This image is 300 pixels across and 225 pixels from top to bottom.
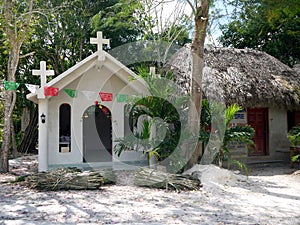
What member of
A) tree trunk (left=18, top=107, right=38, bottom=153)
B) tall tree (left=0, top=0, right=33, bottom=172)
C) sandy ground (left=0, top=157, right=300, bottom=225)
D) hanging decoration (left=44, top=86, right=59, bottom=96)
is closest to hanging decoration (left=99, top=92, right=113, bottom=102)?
hanging decoration (left=44, top=86, right=59, bottom=96)

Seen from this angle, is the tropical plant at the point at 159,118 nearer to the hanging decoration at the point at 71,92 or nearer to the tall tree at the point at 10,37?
the hanging decoration at the point at 71,92

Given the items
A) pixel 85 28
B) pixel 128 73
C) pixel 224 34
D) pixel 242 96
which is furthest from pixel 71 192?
pixel 224 34

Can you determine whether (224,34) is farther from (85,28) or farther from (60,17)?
(60,17)

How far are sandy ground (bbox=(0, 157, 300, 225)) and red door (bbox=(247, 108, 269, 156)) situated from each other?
4.25 metres

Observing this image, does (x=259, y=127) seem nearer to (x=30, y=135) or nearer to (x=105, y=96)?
(x=105, y=96)

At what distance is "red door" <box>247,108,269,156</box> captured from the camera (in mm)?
11844

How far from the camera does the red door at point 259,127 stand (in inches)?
466

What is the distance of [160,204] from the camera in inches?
219

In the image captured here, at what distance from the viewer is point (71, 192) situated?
21.1 ft

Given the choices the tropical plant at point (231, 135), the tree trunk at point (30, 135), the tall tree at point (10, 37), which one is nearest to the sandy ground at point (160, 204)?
the tropical plant at point (231, 135)

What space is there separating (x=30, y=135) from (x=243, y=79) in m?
9.99

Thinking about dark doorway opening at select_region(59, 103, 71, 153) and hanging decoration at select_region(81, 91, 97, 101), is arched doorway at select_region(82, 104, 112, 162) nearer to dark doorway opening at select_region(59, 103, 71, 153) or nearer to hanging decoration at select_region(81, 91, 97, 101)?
dark doorway opening at select_region(59, 103, 71, 153)

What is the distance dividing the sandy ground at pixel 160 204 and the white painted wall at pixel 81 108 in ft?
7.43

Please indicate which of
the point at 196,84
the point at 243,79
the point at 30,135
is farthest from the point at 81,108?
the point at 30,135
